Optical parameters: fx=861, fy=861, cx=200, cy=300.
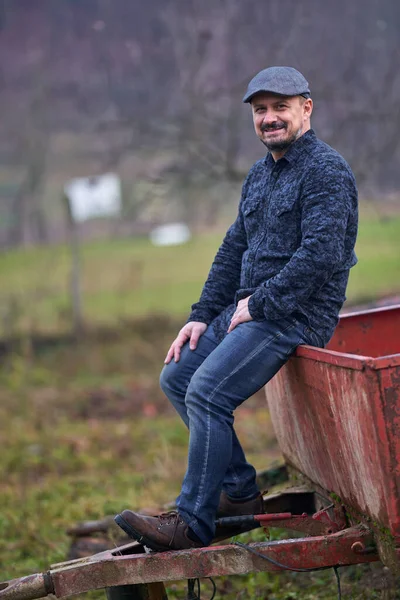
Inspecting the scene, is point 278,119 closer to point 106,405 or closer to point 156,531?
point 156,531

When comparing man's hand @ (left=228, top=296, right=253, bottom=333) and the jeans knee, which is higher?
man's hand @ (left=228, top=296, right=253, bottom=333)

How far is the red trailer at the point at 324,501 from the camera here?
2.87 m

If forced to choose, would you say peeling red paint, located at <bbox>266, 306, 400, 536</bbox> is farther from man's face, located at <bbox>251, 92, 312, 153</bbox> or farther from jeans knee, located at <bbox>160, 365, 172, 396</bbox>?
man's face, located at <bbox>251, 92, 312, 153</bbox>

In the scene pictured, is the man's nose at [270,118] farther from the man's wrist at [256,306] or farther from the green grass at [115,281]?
the green grass at [115,281]

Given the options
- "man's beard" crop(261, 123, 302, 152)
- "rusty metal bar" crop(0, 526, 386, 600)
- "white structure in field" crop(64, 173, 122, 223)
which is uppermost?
"white structure in field" crop(64, 173, 122, 223)

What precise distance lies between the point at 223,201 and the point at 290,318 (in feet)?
22.0

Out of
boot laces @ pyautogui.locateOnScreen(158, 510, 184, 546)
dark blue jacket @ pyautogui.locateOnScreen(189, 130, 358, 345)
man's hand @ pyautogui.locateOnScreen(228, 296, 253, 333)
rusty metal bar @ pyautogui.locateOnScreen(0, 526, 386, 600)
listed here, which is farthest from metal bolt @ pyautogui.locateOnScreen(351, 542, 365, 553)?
man's hand @ pyautogui.locateOnScreen(228, 296, 253, 333)

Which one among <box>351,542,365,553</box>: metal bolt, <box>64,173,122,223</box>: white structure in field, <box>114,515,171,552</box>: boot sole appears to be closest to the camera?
<box>351,542,365,553</box>: metal bolt

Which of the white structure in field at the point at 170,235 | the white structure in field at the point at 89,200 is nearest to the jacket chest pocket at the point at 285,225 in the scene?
the white structure in field at the point at 170,235

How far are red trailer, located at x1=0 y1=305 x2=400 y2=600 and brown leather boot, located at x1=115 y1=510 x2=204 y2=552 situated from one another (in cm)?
5

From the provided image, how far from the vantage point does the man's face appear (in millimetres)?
3447

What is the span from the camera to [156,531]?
323cm

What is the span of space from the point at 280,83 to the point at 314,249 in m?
0.70

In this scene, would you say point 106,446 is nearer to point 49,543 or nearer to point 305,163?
point 49,543
